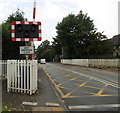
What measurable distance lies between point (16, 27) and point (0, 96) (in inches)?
116

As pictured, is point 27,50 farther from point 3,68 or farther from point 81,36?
point 81,36

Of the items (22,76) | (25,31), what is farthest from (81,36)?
(22,76)

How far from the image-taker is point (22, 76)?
22.0 ft

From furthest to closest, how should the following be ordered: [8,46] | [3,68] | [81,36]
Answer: [81,36]
[8,46]
[3,68]

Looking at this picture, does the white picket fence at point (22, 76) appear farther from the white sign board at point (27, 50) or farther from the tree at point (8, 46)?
the tree at point (8, 46)

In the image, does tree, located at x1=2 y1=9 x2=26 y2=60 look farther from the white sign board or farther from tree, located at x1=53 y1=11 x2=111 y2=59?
tree, located at x1=53 y1=11 x2=111 y2=59

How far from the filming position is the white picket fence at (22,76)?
6612 millimetres

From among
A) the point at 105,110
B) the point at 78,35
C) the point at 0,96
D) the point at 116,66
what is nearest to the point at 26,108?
the point at 0,96

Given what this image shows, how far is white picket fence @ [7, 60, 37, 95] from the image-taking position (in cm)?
661

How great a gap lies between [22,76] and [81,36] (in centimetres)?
3047

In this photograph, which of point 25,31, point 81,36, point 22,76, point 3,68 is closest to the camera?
point 22,76

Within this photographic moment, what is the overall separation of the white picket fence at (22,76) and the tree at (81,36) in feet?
89.6

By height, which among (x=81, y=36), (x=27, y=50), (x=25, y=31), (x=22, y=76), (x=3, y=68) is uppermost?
A: (x=81, y=36)

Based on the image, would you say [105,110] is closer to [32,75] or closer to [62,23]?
[32,75]
